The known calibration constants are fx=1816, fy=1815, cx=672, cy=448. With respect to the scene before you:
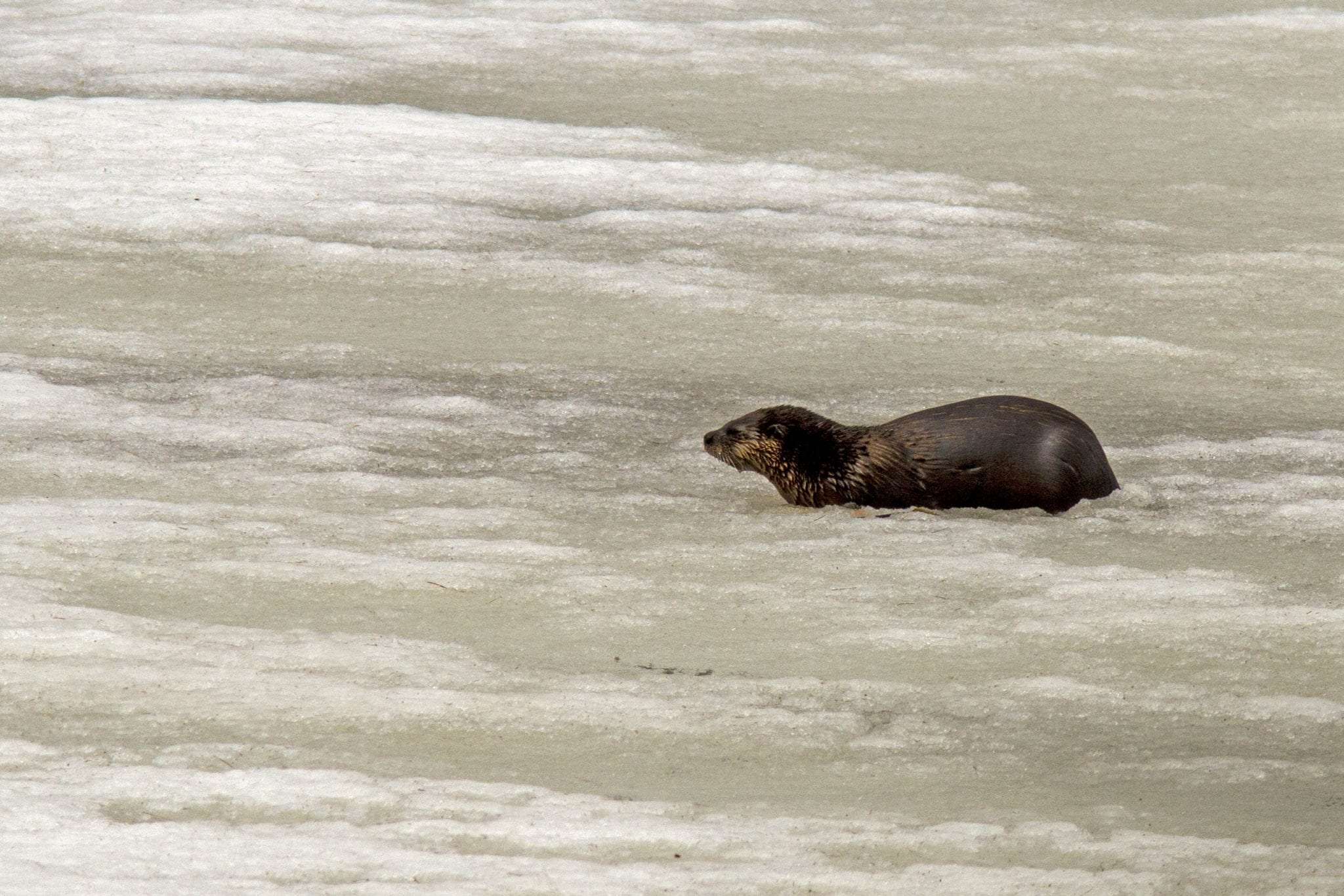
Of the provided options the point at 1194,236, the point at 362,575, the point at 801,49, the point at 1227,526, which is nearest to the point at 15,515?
the point at 362,575

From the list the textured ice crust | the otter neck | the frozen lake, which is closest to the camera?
the textured ice crust

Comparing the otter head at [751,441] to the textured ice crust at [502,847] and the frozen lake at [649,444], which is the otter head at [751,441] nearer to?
the frozen lake at [649,444]

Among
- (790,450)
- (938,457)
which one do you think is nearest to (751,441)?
(790,450)

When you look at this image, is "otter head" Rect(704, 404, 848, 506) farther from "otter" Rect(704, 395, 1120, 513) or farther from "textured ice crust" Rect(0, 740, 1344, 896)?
"textured ice crust" Rect(0, 740, 1344, 896)

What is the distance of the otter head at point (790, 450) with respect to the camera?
5.64m

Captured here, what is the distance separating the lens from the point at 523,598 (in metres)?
4.72

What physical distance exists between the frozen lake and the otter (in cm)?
12

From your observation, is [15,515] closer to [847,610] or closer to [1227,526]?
[847,610]

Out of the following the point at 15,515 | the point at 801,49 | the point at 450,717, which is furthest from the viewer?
the point at 801,49

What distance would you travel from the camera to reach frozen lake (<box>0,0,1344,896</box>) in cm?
371

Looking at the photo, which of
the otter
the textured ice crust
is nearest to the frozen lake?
the textured ice crust

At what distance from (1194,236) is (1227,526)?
3.19 m

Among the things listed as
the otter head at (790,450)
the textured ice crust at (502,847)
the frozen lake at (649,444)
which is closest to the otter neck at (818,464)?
the otter head at (790,450)

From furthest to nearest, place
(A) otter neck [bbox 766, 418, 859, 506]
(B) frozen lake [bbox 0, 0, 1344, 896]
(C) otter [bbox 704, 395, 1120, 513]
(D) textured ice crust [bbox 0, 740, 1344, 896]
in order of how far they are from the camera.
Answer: (A) otter neck [bbox 766, 418, 859, 506] → (C) otter [bbox 704, 395, 1120, 513] → (B) frozen lake [bbox 0, 0, 1344, 896] → (D) textured ice crust [bbox 0, 740, 1344, 896]
